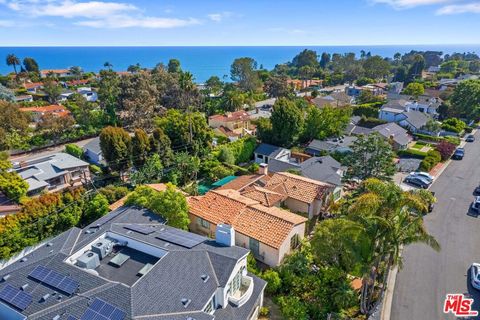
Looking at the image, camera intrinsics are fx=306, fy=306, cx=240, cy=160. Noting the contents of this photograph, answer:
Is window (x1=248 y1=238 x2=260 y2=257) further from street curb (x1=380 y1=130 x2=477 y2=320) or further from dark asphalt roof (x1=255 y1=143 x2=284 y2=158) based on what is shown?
dark asphalt roof (x1=255 y1=143 x2=284 y2=158)

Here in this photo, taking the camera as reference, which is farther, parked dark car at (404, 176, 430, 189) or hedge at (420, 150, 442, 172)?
hedge at (420, 150, 442, 172)

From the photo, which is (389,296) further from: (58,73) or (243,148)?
(58,73)

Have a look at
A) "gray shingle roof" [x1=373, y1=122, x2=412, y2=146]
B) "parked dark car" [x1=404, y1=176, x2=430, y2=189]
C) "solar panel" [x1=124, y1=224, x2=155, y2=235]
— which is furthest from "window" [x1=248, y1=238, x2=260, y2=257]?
"gray shingle roof" [x1=373, y1=122, x2=412, y2=146]

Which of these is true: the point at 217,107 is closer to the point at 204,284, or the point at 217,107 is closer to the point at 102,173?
the point at 102,173

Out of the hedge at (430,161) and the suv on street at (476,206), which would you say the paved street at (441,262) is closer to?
the suv on street at (476,206)

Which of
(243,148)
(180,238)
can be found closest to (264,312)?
(180,238)

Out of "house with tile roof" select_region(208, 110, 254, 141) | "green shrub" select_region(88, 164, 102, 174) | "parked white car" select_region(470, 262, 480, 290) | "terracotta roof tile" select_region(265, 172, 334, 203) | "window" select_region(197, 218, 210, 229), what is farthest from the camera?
"house with tile roof" select_region(208, 110, 254, 141)

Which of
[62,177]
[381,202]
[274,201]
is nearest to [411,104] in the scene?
[274,201]
